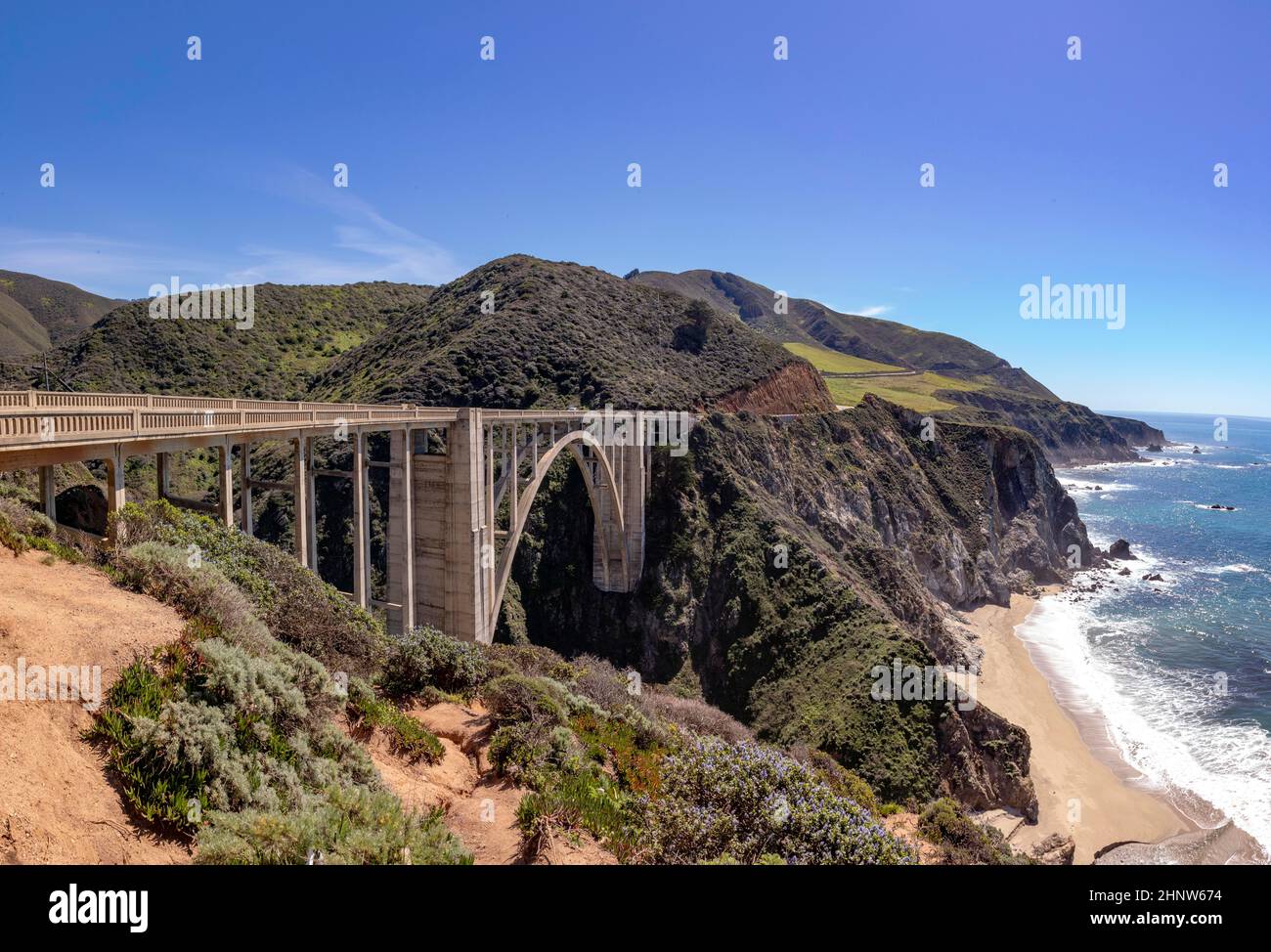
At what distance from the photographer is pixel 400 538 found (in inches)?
752

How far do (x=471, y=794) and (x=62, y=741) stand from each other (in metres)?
4.16

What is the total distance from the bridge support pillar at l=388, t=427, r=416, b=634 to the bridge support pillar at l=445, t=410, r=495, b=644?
4.85ft

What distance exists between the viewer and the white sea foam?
24734 millimetres

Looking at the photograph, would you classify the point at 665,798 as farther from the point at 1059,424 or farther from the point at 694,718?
the point at 1059,424

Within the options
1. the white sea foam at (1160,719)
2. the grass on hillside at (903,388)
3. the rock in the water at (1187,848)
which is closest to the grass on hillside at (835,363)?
the grass on hillside at (903,388)

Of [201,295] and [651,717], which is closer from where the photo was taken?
[651,717]

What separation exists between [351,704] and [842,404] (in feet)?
229

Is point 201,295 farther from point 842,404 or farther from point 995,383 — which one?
point 995,383

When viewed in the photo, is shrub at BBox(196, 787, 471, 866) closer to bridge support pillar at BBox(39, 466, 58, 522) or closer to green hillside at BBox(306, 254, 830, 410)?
bridge support pillar at BBox(39, 466, 58, 522)

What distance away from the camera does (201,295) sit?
5941 cm

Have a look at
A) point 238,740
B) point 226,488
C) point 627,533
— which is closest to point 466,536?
point 226,488

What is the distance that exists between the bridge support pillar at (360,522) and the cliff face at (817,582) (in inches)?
686

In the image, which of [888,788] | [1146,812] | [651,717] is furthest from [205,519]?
[1146,812]
